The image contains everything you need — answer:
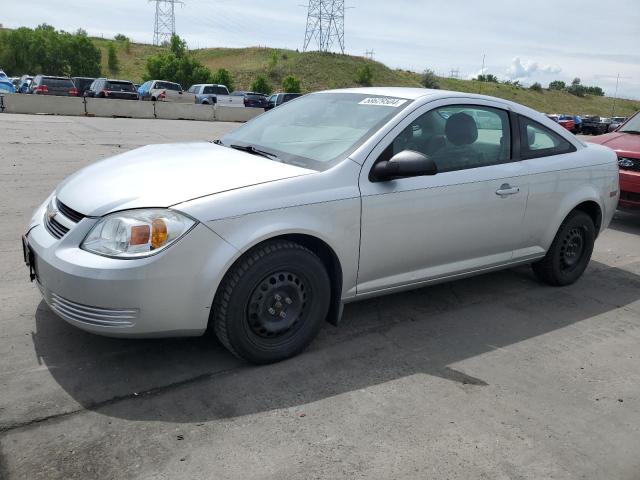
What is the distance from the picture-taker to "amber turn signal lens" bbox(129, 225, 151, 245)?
9.71 feet

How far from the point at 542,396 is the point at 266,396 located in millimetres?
1575

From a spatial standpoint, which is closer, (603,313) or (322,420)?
(322,420)

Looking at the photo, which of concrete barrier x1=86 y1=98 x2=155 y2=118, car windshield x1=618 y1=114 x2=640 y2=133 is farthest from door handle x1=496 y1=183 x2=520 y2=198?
concrete barrier x1=86 y1=98 x2=155 y2=118

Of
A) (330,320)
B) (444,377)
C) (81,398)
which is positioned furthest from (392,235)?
(81,398)

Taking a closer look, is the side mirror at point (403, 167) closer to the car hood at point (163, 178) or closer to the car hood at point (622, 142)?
the car hood at point (163, 178)

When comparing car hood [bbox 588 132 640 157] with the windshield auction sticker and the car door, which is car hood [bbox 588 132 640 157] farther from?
the windshield auction sticker

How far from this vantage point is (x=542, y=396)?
331cm

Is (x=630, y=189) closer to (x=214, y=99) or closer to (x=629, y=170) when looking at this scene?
(x=629, y=170)

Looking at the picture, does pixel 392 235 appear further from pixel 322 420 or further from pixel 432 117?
pixel 322 420

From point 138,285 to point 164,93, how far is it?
29.4 meters

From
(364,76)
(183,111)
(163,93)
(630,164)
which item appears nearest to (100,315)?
(630,164)

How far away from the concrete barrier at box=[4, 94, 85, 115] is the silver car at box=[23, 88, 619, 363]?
2186cm

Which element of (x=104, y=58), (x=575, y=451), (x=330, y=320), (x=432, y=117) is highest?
(x=104, y=58)

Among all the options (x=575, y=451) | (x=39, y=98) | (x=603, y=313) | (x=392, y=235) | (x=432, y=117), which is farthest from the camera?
(x=39, y=98)
